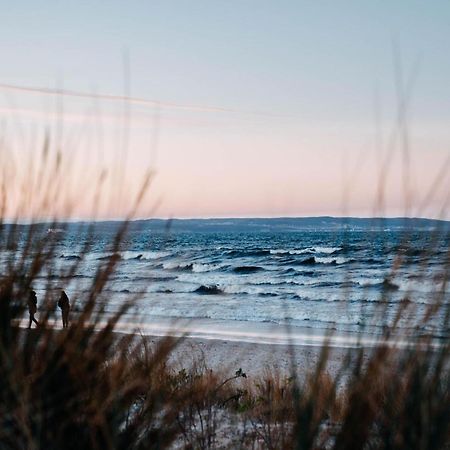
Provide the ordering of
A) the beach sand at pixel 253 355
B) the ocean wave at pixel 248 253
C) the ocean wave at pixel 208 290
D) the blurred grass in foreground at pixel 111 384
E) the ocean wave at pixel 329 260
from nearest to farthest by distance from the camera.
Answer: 1. the blurred grass in foreground at pixel 111 384
2. the beach sand at pixel 253 355
3. the ocean wave at pixel 208 290
4. the ocean wave at pixel 329 260
5. the ocean wave at pixel 248 253

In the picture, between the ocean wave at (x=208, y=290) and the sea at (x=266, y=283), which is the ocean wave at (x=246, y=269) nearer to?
the sea at (x=266, y=283)

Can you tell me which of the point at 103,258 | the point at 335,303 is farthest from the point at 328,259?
the point at 103,258

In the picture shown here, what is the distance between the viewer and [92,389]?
9.21ft

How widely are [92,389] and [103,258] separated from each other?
0.52 metres

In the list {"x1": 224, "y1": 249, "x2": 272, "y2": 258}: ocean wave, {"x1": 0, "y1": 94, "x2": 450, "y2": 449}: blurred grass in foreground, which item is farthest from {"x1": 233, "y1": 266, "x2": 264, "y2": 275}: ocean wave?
{"x1": 0, "y1": 94, "x2": 450, "y2": 449}: blurred grass in foreground

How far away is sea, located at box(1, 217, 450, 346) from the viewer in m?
2.49

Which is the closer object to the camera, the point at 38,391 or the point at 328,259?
the point at 38,391

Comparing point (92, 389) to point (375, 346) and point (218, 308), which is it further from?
point (218, 308)

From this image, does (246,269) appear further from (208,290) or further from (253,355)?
(253,355)

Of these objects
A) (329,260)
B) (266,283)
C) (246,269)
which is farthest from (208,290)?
(329,260)

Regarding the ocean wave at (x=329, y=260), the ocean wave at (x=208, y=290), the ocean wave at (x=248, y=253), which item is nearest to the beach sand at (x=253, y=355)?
the ocean wave at (x=208, y=290)

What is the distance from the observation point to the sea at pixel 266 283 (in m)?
2.49

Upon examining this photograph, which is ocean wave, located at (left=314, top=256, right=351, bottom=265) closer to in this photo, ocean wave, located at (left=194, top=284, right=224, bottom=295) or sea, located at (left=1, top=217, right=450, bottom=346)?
Answer: sea, located at (left=1, top=217, right=450, bottom=346)

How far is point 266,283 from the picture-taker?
1165 inches
